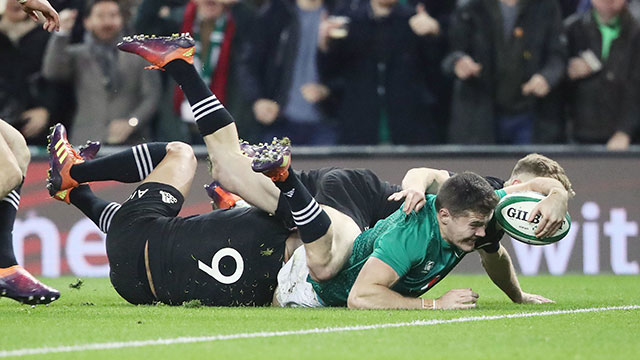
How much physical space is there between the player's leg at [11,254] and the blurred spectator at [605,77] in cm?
656

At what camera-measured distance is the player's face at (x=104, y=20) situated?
11.4m

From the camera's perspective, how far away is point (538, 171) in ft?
23.6

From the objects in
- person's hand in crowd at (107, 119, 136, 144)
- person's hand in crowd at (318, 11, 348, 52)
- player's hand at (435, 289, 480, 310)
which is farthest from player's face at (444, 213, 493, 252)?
person's hand in crowd at (107, 119, 136, 144)

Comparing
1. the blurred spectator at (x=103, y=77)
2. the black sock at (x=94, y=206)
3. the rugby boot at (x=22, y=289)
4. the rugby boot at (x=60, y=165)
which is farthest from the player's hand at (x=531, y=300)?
the blurred spectator at (x=103, y=77)

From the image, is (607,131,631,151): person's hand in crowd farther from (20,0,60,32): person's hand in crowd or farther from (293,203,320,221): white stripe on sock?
(20,0,60,32): person's hand in crowd

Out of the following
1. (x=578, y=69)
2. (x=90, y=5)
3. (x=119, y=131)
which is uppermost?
(x=90, y=5)

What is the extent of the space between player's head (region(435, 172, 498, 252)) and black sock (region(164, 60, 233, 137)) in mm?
1860

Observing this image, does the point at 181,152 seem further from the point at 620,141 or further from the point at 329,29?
the point at 620,141

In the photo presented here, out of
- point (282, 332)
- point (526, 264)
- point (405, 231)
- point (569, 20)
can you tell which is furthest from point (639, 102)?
point (282, 332)

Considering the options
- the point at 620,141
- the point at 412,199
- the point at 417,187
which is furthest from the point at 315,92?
the point at 412,199

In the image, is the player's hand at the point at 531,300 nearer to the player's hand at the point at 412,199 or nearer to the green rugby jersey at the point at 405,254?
the green rugby jersey at the point at 405,254

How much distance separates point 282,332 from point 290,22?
6582mm

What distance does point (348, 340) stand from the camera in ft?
17.0

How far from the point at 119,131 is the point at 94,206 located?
12.2 ft
